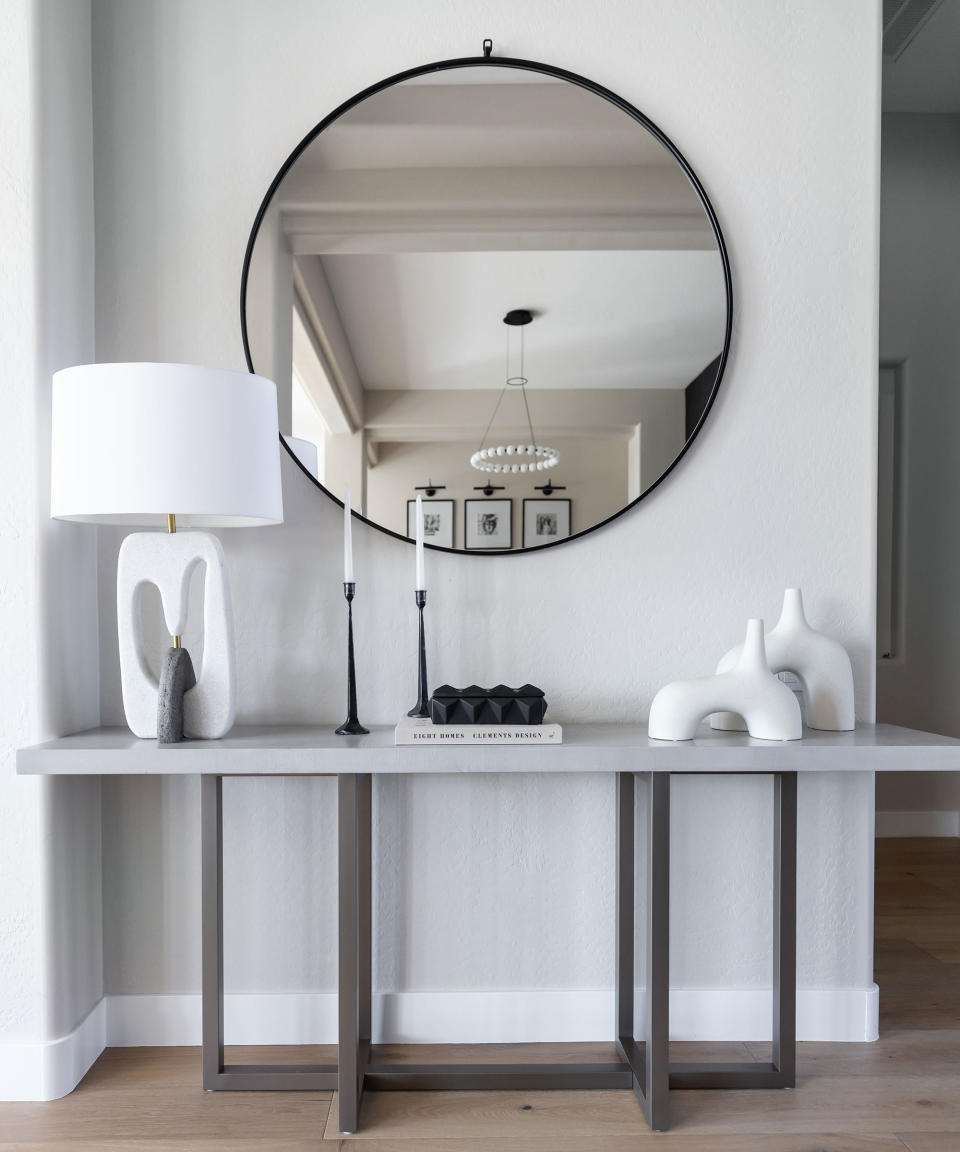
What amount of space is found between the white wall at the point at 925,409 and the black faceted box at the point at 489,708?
2.32 metres

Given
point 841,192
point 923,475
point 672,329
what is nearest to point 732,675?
point 672,329

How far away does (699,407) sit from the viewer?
1.78 meters

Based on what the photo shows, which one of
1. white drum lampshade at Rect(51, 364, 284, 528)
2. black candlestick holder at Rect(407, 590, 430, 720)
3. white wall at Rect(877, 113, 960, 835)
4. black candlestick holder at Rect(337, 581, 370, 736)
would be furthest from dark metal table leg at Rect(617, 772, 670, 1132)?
white wall at Rect(877, 113, 960, 835)

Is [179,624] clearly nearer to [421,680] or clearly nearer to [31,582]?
[31,582]

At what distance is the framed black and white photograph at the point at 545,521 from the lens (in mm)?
1776

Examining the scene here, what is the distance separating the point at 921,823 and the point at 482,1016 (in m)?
2.28

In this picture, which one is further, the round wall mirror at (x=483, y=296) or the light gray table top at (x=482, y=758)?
the round wall mirror at (x=483, y=296)

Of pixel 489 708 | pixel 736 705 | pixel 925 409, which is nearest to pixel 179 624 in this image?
pixel 489 708

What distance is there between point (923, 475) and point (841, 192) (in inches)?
70.8

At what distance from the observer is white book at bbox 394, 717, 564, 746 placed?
1.44 metres

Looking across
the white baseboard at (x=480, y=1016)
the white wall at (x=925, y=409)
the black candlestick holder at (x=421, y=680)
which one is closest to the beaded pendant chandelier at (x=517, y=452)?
the black candlestick holder at (x=421, y=680)

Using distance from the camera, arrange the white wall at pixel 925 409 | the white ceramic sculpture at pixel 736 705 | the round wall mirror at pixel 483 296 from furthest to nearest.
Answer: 1. the white wall at pixel 925 409
2. the round wall mirror at pixel 483 296
3. the white ceramic sculpture at pixel 736 705

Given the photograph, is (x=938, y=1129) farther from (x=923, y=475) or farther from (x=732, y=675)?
(x=923, y=475)

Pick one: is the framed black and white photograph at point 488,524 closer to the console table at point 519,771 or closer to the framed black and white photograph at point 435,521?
the framed black and white photograph at point 435,521
